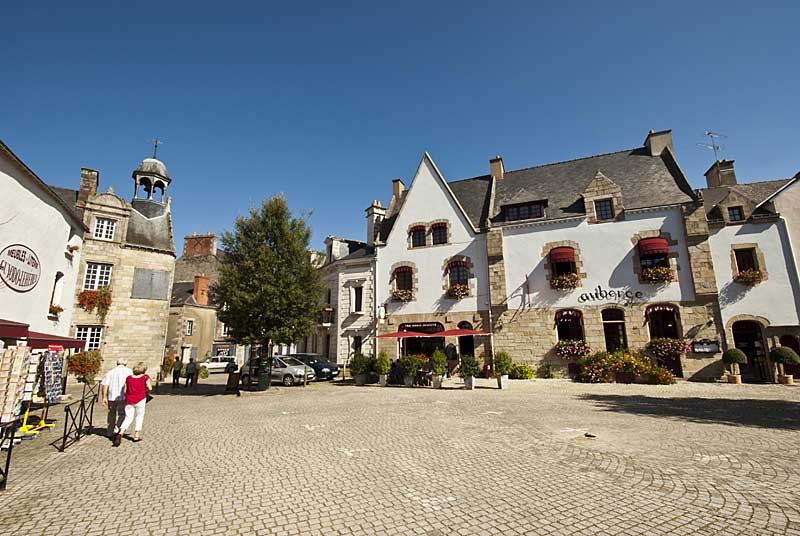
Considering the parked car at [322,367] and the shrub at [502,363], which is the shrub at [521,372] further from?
the parked car at [322,367]

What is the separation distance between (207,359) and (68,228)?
2117cm

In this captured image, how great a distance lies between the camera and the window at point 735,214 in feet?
58.1

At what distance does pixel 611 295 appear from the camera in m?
18.5

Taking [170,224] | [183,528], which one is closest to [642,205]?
[183,528]

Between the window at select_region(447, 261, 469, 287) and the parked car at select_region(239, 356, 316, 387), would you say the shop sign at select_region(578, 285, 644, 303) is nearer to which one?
the window at select_region(447, 261, 469, 287)

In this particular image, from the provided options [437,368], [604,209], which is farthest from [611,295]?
[437,368]

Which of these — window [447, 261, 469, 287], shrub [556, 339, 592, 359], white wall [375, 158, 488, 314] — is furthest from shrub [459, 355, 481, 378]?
window [447, 261, 469, 287]

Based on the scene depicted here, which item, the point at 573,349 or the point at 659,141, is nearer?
the point at 573,349

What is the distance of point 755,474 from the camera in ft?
17.1

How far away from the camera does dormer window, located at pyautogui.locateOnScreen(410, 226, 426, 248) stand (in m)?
22.8

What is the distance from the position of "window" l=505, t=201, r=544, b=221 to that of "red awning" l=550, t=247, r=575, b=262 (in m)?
2.35

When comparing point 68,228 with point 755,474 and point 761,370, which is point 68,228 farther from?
point 761,370

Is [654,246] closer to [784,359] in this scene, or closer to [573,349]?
[573,349]

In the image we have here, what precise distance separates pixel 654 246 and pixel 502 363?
865cm
